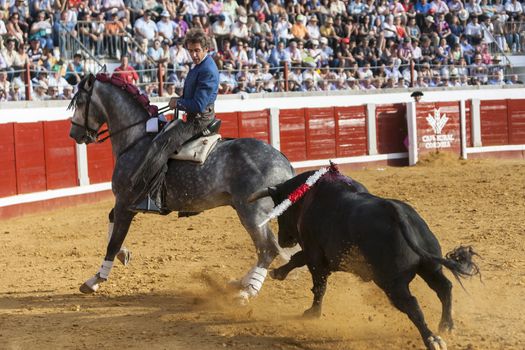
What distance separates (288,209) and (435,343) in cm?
155

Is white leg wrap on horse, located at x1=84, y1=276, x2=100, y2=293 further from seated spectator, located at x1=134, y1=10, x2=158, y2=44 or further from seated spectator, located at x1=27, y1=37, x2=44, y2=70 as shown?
seated spectator, located at x1=134, y1=10, x2=158, y2=44

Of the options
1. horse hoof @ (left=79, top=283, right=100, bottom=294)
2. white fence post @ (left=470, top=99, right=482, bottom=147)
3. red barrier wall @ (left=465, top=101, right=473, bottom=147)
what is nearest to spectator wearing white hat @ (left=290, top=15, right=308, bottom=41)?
red barrier wall @ (left=465, top=101, right=473, bottom=147)

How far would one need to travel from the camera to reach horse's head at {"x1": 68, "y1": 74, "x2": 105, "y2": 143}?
7.78 metres

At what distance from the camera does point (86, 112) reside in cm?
782

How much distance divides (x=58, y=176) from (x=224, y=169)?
23.9ft

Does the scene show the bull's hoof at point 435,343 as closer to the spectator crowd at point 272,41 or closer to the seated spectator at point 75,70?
the spectator crowd at point 272,41

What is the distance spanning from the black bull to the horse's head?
2539 mm

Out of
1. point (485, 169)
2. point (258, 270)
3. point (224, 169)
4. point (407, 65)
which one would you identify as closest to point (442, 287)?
point (258, 270)

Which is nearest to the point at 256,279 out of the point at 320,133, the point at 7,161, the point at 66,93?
the point at 7,161

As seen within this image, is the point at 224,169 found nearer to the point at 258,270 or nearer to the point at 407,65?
the point at 258,270

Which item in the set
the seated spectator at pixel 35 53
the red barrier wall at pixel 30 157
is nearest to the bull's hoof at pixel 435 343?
the red barrier wall at pixel 30 157

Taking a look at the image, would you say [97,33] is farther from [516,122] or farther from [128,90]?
[516,122]

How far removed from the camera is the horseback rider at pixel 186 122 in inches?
280

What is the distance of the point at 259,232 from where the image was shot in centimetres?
696
